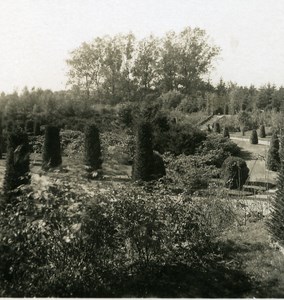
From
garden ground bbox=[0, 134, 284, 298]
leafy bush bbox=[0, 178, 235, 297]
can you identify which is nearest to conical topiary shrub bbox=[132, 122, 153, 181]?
garden ground bbox=[0, 134, 284, 298]

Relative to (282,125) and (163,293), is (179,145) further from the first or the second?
(163,293)

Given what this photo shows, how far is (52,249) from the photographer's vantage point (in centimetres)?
589

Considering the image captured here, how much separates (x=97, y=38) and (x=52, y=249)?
40259mm

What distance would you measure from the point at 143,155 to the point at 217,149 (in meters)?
7.81

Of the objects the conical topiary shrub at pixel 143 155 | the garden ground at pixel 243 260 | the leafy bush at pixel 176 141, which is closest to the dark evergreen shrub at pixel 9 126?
the leafy bush at pixel 176 141

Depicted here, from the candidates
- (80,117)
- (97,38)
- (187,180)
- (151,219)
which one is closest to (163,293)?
(151,219)

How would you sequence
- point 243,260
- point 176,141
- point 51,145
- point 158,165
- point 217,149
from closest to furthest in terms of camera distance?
point 243,260 → point 158,165 → point 51,145 → point 176,141 → point 217,149

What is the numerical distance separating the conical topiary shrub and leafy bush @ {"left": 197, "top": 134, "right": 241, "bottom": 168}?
514 centimetres

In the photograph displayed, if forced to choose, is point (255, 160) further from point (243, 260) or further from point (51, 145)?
point (243, 260)

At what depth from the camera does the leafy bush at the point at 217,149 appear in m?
21.8

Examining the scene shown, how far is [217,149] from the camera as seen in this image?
75.2 ft

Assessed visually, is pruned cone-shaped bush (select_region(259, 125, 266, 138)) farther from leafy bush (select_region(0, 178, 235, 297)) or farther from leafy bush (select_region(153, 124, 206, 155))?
leafy bush (select_region(0, 178, 235, 297))

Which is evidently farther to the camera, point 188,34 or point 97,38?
point 188,34

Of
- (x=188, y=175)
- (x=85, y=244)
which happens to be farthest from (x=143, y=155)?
(x=85, y=244)
